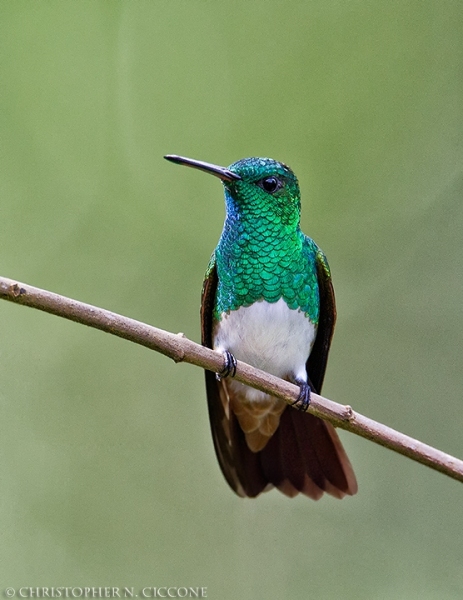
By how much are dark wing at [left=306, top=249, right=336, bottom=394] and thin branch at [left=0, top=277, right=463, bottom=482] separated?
2.52ft

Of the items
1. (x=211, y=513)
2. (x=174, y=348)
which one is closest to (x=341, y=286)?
(x=211, y=513)

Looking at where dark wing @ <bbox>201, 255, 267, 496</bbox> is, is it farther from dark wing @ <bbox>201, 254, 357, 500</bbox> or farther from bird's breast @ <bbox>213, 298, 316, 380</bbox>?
bird's breast @ <bbox>213, 298, 316, 380</bbox>

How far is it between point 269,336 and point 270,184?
62 cm

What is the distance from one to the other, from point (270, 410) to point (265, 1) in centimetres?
388

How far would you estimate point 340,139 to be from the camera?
5508mm

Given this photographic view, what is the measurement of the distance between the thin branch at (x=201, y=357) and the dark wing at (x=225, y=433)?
81cm

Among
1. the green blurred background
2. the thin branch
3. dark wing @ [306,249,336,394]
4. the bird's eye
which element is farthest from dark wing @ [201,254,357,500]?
the green blurred background

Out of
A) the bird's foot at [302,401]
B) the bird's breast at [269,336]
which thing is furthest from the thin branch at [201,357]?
the bird's breast at [269,336]

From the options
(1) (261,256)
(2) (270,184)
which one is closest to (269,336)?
(1) (261,256)

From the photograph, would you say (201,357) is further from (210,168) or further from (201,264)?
(201,264)

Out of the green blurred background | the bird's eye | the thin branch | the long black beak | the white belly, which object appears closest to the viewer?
the thin branch

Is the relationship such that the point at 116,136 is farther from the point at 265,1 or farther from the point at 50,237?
the point at 265,1

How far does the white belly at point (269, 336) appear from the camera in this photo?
2.94m

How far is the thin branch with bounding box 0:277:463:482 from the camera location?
1728 mm
